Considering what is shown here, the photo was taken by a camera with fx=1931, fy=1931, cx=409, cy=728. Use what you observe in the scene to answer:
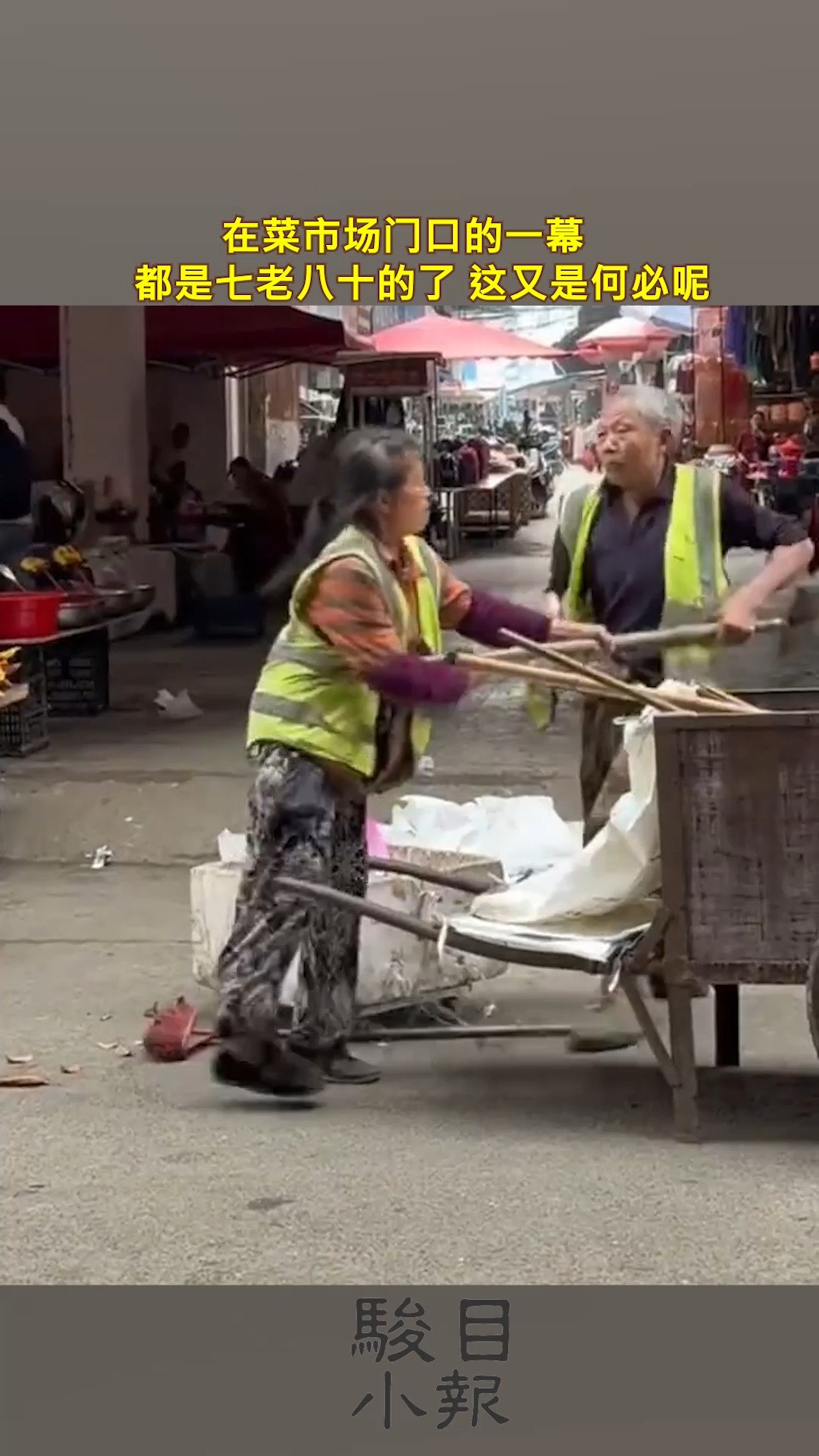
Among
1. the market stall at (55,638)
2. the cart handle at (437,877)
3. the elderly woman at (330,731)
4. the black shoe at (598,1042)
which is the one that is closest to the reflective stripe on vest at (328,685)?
the elderly woman at (330,731)

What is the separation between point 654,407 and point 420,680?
1278mm

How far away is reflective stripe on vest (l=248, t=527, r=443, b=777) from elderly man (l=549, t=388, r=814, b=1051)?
2.31 ft

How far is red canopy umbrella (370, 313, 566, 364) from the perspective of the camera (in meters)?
17.8

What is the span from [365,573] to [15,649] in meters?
4.71

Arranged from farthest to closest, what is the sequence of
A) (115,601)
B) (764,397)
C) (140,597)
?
(764,397)
(140,597)
(115,601)

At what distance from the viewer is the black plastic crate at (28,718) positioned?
955 cm

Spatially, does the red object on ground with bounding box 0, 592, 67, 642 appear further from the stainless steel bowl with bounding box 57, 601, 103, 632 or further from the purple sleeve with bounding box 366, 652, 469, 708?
the purple sleeve with bounding box 366, 652, 469, 708

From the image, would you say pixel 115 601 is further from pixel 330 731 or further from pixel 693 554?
pixel 330 731

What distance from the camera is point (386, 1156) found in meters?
4.39

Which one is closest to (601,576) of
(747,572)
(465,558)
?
(747,572)

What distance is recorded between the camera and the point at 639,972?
4344 mm

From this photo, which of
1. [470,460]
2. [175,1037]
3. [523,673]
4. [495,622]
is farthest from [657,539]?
[470,460]
